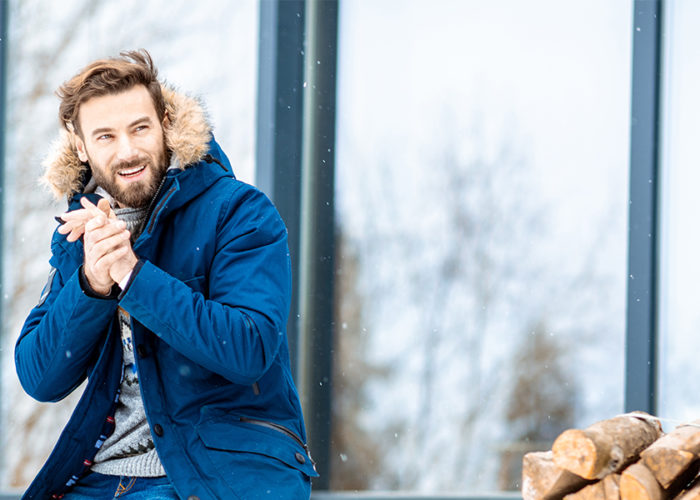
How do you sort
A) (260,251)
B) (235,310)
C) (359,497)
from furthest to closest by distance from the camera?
1. (359,497)
2. (260,251)
3. (235,310)

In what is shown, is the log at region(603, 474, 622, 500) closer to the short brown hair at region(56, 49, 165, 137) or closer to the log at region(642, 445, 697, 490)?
the log at region(642, 445, 697, 490)

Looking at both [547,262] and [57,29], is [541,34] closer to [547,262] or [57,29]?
[547,262]

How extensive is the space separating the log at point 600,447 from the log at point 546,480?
0.09 ft

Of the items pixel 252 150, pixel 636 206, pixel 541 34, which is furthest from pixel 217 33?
pixel 636 206

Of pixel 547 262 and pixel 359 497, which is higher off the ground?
pixel 547 262

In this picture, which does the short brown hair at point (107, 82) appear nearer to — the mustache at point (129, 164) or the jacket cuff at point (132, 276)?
the mustache at point (129, 164)

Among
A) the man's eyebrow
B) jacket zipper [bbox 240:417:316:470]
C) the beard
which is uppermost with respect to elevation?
the man's eyebrow

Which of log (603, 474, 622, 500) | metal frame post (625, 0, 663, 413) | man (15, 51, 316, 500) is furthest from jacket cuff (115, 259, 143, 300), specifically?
metal frame post (625, 0, 663, 413)

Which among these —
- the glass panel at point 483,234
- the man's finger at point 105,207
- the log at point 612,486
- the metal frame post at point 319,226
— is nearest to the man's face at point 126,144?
the man's finger at point 105,207

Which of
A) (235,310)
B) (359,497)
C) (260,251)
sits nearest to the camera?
(235,310)

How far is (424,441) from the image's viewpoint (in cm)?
315

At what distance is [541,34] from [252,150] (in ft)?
4.11

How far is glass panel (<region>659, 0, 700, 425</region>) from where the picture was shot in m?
3.08

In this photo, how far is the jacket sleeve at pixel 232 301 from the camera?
4.99 ft
